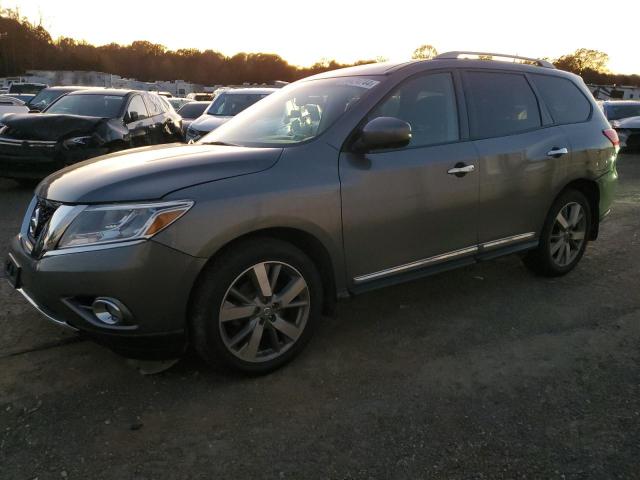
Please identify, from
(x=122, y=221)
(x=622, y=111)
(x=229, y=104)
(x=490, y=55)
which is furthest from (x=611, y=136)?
(x=622, y=111)

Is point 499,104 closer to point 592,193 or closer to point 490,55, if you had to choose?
point 490,55

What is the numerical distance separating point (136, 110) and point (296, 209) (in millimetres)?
7088

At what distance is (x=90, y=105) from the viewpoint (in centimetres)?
873

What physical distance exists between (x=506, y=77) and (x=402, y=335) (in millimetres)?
2145

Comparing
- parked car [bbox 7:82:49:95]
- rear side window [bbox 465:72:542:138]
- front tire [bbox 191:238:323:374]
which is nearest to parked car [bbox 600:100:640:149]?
rear side window [bbox 465:72:542:138]

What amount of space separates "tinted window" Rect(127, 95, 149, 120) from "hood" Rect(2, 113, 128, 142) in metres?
0.88

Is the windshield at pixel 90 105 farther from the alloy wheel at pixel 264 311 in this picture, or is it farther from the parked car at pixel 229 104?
the alloy wheel at pixel 264 311

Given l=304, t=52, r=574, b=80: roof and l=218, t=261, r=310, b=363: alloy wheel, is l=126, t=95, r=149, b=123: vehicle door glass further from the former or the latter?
l=218, t=261, r=310, b=363: alloy wheel

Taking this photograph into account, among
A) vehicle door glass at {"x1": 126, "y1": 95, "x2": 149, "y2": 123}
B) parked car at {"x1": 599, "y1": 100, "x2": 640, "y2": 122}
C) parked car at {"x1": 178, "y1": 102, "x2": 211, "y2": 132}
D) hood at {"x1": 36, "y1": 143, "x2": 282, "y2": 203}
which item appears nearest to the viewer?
hood at {"x1": 36, "y1": 143, "x2": 282, "y2": 203}

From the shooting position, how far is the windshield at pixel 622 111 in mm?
15992

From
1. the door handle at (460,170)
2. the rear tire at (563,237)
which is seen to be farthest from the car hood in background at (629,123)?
the door handle at (460,170)

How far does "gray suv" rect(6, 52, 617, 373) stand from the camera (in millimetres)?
2572

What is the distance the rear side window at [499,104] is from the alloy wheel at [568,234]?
32.3 inches

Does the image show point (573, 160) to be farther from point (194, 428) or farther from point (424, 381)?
point (194, 428)
